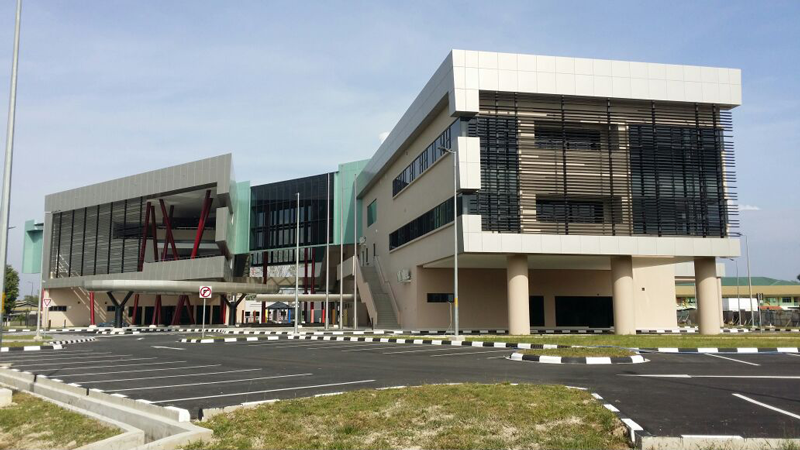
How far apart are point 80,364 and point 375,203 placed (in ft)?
129

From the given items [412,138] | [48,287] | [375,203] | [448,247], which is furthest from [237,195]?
[448,247]

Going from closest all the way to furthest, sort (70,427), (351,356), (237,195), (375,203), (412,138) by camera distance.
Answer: (70,427)
(351,356)
(412,138)
(375,203)
(237,195)

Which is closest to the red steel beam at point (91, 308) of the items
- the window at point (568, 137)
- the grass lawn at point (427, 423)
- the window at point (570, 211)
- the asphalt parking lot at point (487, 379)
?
the asphalt parking lot at point (487, 379)

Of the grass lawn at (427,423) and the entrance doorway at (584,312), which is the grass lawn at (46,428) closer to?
the grass lawn at (427,423)

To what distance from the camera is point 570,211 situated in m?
35.4

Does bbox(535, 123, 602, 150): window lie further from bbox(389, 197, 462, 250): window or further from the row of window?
bbox(389, 197, 462, 250): window

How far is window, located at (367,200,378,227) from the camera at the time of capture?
5797 centimetres

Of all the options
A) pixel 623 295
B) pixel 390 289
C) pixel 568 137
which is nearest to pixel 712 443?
pixel 623 295

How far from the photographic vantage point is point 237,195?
68.2 metres

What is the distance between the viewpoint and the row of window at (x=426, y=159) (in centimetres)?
3553

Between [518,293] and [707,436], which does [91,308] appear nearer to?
[518,293]

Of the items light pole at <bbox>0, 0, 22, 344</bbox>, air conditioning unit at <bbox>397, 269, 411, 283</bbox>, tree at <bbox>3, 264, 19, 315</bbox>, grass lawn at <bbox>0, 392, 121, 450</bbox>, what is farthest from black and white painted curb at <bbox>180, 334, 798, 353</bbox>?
tree at <bbox>3, 264, 19, 315</bbox>

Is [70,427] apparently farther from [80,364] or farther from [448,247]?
[448,247]

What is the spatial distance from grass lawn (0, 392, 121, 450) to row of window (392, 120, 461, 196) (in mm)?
21253
